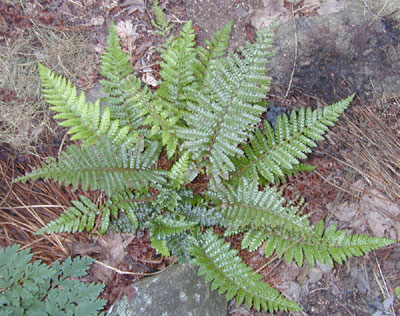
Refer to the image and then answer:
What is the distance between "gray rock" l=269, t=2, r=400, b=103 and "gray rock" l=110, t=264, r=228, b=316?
2052mm

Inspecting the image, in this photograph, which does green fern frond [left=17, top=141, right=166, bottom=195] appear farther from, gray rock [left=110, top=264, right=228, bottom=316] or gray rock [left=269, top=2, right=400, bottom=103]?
gray rock [left=269, top=2, right=400, bottom=103]

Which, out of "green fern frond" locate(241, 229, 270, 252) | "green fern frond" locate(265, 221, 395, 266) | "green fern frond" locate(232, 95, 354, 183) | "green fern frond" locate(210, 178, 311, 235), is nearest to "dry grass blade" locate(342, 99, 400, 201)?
"green fern frond" locate(232, 95, 354, 183)

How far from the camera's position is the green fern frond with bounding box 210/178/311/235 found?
2.92m

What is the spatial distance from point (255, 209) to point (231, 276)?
0.58m

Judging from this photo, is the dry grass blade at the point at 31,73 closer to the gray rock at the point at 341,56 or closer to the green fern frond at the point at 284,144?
the green fern frond at the point at 284,144

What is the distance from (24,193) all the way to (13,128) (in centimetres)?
71

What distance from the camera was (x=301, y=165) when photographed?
11.1 ft

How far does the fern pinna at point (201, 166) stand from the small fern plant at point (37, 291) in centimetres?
32

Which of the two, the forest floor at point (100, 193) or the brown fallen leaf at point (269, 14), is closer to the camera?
the forest floor at point (100, 193)

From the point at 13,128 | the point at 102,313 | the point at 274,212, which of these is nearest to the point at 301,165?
the point at 274,212

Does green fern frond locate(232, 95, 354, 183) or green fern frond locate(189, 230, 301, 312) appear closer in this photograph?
green fern frond locate(189, 230, 301, 312)

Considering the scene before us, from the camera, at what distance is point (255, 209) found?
3.08m

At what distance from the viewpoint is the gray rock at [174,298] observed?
3084 mm

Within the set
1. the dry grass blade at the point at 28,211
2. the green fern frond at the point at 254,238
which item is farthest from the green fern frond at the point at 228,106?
the dry grass blade at the point at 28,211
